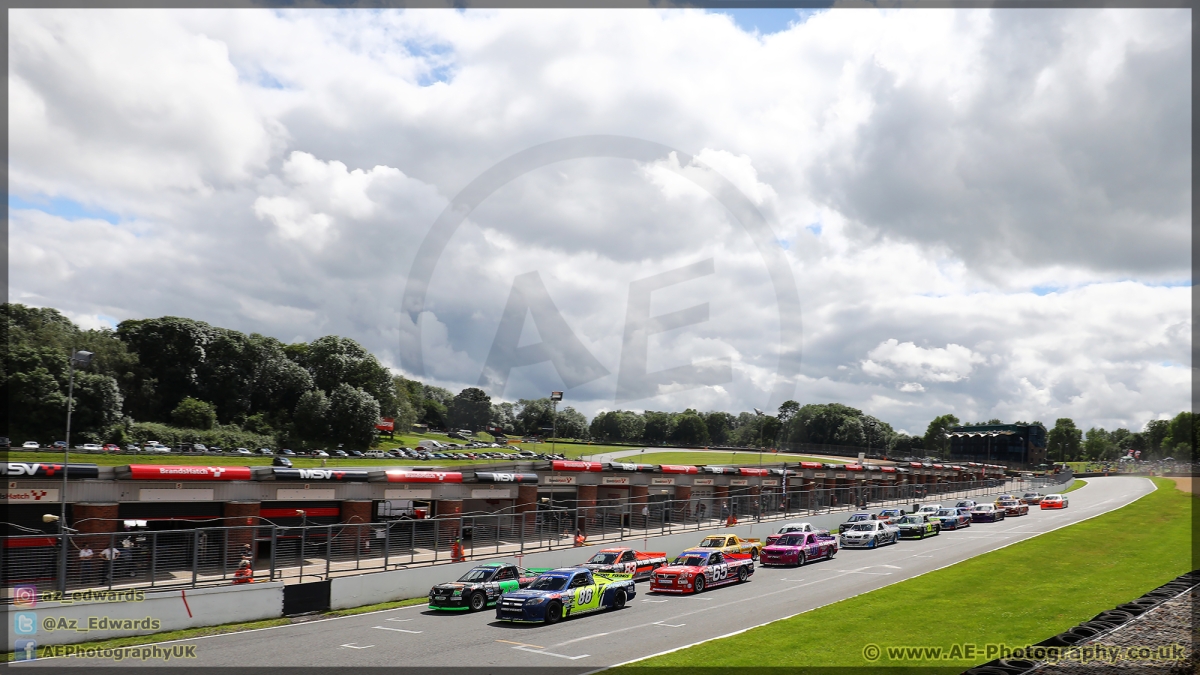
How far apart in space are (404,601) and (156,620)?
905cm

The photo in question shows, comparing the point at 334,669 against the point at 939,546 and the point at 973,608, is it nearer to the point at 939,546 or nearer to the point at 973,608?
the point at 973,608

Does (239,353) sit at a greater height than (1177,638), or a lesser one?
greater

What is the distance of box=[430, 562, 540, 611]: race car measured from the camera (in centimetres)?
2730

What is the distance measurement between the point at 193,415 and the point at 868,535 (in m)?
92.5

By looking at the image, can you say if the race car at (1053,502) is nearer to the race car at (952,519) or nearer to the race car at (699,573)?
the race car at (952,519)

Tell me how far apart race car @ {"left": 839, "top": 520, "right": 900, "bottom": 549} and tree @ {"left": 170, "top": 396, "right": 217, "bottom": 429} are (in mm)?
90463

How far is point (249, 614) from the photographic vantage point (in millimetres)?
25469

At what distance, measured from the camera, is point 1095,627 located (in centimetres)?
1778

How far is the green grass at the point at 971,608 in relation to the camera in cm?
1945

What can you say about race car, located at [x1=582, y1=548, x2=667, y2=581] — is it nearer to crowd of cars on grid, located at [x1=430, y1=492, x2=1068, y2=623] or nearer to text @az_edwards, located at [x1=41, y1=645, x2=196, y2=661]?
crowd of cars on grid, located at [x1=430, y1=492, x2=1068, y2=623]

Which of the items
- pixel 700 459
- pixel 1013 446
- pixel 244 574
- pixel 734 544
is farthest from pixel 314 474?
pixel 1013 446

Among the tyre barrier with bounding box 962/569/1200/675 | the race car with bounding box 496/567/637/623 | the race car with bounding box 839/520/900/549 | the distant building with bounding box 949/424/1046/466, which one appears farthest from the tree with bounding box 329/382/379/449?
the distant building with bounding box 949/424/1046/466

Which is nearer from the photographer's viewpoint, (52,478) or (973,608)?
(973,608)

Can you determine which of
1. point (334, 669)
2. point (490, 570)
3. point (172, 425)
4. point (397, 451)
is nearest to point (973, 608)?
point (490, 570)
